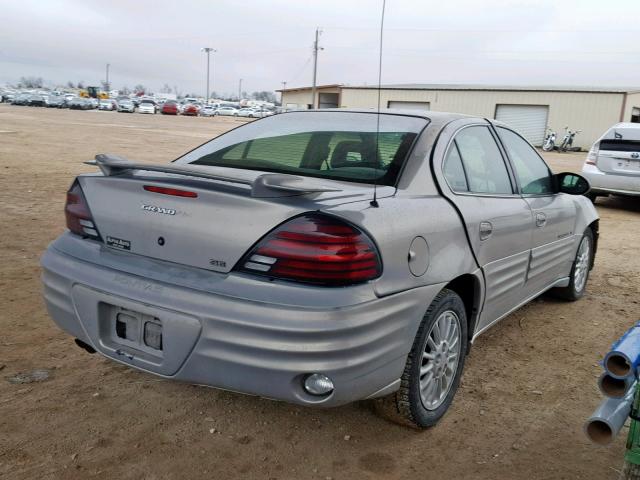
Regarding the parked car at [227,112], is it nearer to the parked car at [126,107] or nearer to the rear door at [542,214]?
the parked car at [126,107]

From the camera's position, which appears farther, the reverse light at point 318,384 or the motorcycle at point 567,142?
the motorcycle at point 567,142

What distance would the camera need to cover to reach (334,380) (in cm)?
223

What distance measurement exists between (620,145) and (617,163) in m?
0.34

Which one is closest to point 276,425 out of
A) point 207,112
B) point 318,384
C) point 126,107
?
point 318,384

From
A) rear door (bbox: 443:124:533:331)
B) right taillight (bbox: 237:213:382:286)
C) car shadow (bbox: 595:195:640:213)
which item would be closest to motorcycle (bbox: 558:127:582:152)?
car shadow (bbox: 595:195:640:213)

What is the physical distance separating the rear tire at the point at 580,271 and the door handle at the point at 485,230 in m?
1.99

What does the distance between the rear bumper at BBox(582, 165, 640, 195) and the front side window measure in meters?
6.61

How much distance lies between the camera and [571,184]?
4.31 meters

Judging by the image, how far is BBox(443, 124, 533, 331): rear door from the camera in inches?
121

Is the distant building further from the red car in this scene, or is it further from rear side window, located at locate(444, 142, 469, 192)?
rear side window, located at locate(444, 142, 469, 192)

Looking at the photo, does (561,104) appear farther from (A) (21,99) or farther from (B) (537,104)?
(A) (21,99)

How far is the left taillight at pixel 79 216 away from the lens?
2762mm

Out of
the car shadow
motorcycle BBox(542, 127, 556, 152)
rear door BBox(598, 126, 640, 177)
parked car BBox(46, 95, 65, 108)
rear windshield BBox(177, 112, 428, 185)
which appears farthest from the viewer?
parked car BBox(46, 95, 65, 108)

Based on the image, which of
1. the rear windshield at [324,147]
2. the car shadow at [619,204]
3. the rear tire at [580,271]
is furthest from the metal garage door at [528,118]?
the rear windshield at [324,147]
